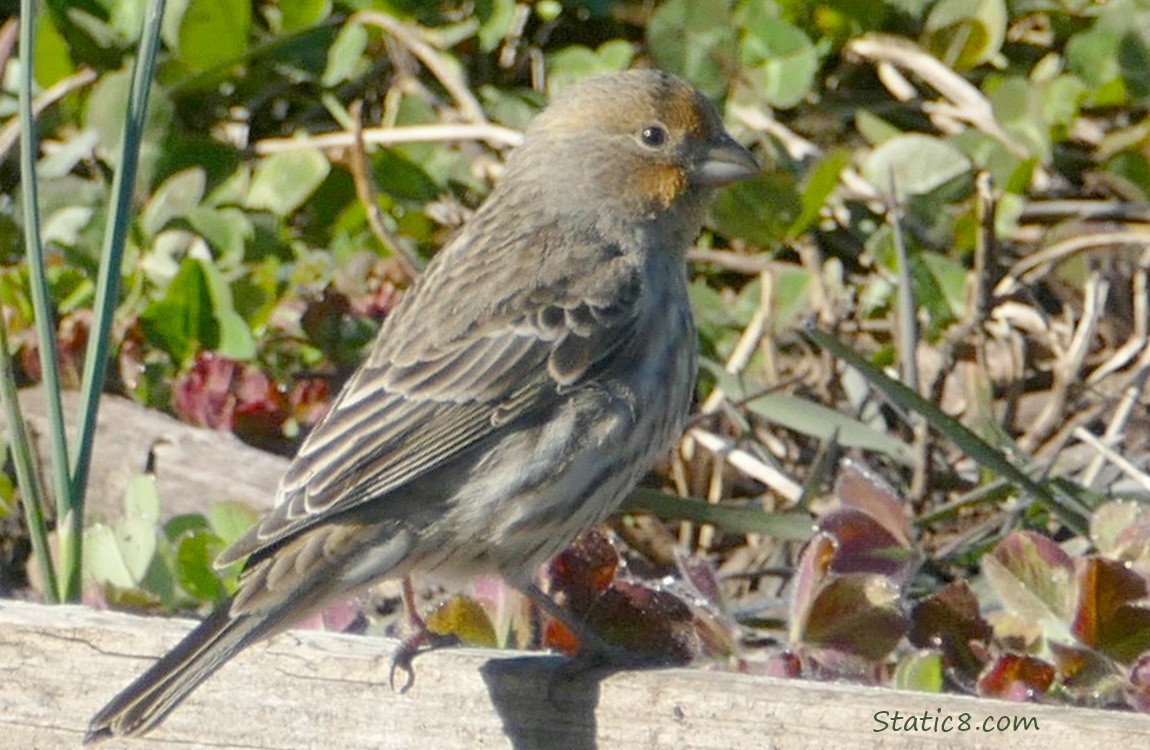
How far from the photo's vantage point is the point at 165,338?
495 centimetres

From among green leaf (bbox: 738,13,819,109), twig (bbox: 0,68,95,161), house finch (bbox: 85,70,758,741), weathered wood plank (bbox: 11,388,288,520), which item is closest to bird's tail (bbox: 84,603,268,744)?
house finch (bbox: 85,70,758,741)

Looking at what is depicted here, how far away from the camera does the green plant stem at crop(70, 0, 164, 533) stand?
3.35 m

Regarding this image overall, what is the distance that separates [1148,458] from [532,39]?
2318mm

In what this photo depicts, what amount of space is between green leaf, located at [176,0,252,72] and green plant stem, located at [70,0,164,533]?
79.0 inches

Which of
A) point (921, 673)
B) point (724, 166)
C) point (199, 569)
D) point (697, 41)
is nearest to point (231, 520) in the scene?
point (199, 569)

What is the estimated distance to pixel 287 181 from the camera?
17.4ft

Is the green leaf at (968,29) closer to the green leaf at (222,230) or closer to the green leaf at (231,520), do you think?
the green leaf at (222,230)

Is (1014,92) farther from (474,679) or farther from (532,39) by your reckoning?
(474,679)

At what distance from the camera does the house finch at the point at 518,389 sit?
10.8 feet

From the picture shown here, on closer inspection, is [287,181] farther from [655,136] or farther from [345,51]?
[655,136]

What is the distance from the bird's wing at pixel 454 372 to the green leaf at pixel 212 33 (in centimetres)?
175

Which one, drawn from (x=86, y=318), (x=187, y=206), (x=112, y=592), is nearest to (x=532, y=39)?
(x=187, y=206)

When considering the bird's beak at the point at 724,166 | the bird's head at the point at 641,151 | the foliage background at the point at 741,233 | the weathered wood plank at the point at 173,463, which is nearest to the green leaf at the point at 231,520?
the foliage background at the point at 741,233

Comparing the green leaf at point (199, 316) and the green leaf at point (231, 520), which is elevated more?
the green leaf at point (199, 316)
